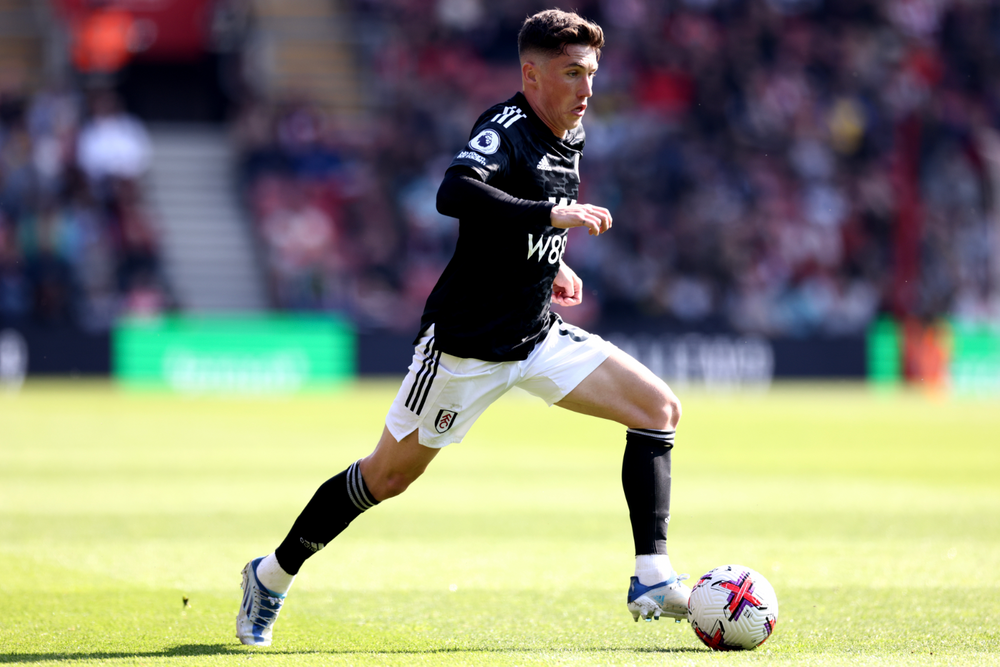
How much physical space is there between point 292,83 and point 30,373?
347 inches

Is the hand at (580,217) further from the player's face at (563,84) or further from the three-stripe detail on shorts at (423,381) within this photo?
the three-stripe detail on shorts at (423,381)

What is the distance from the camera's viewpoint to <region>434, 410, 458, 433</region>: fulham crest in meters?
5.05

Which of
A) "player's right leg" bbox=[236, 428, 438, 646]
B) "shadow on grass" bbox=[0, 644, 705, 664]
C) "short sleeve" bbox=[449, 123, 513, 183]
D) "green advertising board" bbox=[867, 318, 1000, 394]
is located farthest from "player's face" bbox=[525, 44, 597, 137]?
"green advertising board" bbox=[867, 318, 1000, 394]

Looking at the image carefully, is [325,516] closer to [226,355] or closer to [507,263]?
[507,263]

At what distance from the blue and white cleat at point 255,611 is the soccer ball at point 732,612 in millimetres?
1586

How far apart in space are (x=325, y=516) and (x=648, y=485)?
49.9 inches

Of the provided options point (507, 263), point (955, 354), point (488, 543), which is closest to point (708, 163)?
point (955, 354)

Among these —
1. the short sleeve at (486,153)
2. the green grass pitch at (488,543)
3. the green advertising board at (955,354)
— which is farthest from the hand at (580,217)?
the green advertising board at (955,354)

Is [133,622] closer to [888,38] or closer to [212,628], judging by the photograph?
[212,628]

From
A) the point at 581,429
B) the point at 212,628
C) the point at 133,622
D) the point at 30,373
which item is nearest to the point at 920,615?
the point at 212,628

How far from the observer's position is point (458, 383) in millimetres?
5074

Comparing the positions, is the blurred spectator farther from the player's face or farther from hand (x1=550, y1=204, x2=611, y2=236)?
hand (x1=550, y1=204, x2=611, y2=236)

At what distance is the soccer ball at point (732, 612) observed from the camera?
188 inches

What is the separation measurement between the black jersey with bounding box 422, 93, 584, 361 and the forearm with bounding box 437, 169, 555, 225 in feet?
0.65
